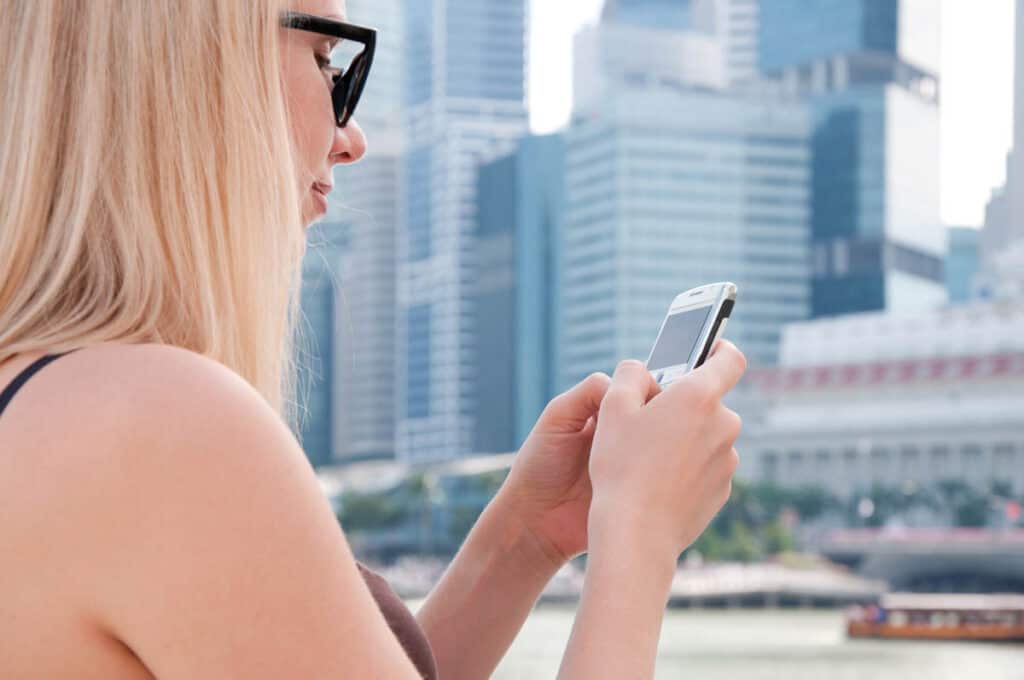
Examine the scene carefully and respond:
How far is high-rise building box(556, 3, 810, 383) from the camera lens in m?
60.9

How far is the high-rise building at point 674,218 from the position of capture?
60938mm

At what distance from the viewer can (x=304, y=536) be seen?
70 cm

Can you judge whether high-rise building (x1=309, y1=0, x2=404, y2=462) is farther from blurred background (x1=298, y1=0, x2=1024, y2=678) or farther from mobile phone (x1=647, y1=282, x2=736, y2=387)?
mobile phone (x1=647, y1=282, x2=736, y2=387)

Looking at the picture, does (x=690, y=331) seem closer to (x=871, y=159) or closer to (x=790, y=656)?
(x=790, y=656)

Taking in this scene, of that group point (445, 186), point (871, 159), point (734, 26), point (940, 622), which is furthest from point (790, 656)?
point (734, 26)

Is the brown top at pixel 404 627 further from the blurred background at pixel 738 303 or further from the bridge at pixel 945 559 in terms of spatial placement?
the bridge at pixel 945 559

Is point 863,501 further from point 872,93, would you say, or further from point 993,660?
point 872,93

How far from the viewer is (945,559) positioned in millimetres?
40500

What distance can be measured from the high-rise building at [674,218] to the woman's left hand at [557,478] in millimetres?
58294

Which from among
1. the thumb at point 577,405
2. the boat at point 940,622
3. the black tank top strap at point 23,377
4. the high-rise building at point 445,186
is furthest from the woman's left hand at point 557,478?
the high-rise building at point 445,186

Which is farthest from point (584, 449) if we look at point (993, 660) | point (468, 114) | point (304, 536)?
point (468, 114)

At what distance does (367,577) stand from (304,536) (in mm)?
198

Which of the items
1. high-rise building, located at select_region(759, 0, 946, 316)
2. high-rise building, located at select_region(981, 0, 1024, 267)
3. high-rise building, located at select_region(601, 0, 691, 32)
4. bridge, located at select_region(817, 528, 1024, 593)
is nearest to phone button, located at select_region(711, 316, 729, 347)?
bridge, located at select_region(817, 528, 1024, 593)

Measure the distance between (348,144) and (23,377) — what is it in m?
0.33
